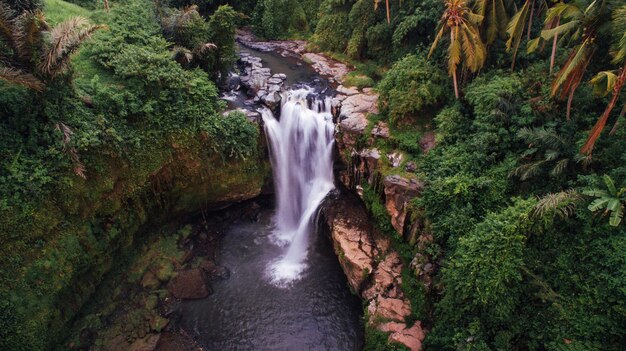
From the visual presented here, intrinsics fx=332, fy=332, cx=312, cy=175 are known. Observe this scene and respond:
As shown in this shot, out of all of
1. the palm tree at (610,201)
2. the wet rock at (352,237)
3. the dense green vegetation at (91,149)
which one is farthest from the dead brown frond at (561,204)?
the dense green vegetation at (91,149)

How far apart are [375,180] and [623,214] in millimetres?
7341

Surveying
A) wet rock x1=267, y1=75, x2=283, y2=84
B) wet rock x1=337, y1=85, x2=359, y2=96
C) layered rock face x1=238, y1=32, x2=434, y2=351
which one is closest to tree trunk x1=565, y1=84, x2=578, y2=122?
layered rock face x1=238, y1=32, x2=434, y2=351

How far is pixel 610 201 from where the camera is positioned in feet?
25.0

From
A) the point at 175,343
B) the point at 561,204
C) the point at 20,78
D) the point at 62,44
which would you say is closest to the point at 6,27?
the point at 62,44

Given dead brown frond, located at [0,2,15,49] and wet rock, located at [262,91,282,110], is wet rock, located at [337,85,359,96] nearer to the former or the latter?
wet rock, located at [262,91,282,110]

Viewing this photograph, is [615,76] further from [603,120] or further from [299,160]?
[299,160]

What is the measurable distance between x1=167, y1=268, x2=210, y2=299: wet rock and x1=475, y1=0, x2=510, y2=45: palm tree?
1443 cm

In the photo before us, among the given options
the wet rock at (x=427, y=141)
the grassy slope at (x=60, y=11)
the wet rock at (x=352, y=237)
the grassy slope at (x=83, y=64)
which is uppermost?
the grassy slope at (x=60, y=11)

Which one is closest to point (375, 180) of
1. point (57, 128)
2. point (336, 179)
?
point (336, 179)

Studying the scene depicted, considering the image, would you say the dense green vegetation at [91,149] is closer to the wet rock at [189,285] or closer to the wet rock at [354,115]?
the wet rock at [189,285]

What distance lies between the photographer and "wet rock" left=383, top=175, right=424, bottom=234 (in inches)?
467

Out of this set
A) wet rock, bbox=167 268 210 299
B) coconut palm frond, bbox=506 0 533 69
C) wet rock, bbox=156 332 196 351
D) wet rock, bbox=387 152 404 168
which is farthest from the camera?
wet rock, bbox=387 152 404 168

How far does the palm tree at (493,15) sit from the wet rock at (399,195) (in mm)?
6506

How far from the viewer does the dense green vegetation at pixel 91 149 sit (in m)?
9.31
